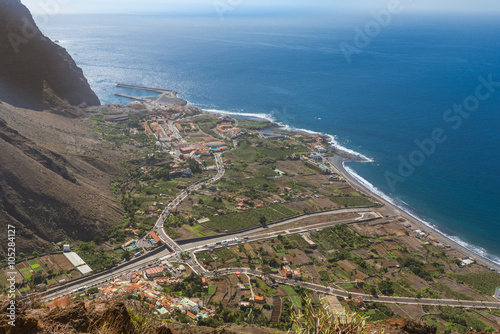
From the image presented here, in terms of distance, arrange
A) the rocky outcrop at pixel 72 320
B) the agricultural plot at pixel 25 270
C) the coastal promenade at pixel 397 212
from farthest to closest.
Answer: the coastal promenade at pixel 397 212 → the agricultural plot at pixel 25 270 → the rocky outcrop at pixel 72 320

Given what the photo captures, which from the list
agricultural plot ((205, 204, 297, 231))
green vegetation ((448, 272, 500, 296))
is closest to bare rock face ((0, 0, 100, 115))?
agricultural plot ((205, 204, 297, 231))

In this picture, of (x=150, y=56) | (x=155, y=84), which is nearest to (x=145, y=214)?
(x=155, y=84)

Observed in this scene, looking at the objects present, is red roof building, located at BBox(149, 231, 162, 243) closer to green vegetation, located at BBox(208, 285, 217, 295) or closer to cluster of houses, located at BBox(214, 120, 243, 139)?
green vegetation, located at BBox(208, 285, 217, 295)

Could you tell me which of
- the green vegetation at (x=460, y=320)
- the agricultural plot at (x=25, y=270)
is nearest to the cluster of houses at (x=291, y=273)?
the green vegetation at (x=460, y=320)

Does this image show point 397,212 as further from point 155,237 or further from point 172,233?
point 155,237

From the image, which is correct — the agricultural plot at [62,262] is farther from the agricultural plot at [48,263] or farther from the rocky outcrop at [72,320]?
the rocky outcrop at [72,320]

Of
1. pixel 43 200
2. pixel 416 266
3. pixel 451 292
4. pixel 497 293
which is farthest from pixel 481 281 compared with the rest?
pixel 43 200
